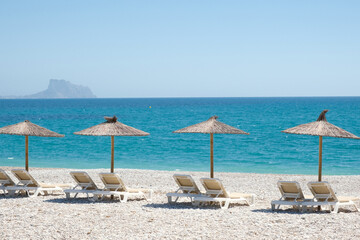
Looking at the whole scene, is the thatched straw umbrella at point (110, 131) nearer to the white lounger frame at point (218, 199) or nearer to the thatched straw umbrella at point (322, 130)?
the white lounger frame at point (218, 199)

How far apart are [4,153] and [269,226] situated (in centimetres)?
2236

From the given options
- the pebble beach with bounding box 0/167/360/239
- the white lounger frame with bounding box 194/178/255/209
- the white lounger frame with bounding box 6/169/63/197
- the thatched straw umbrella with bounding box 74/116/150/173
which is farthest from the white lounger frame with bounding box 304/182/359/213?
the white lounger frame with bounding box 6/169/63/197

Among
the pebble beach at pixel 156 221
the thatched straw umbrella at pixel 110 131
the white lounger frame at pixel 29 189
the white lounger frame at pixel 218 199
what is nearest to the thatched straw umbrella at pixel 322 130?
the pebble beach at pixel 156 221

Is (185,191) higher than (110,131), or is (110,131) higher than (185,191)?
(110,131)

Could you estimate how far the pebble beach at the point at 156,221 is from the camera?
7.21 m

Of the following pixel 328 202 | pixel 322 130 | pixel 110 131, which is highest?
pixel 322 130

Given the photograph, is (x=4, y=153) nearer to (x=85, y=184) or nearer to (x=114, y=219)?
(x=85, y=184)

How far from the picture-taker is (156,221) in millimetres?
8102

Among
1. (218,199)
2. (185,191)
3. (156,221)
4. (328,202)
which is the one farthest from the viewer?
(185,191)

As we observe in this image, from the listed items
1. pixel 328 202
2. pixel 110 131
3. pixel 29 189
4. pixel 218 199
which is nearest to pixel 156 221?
pixel 218 199

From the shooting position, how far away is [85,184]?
10.4m

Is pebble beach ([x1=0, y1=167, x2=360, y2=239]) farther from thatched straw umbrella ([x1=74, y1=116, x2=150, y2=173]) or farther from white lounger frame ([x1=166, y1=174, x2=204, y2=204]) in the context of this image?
thatched straw umbrella ([x1=74, y1=116, x2=150, y2=173])

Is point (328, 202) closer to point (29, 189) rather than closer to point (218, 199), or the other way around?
point (218, 199)

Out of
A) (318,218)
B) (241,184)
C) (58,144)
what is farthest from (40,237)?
(58,144)
